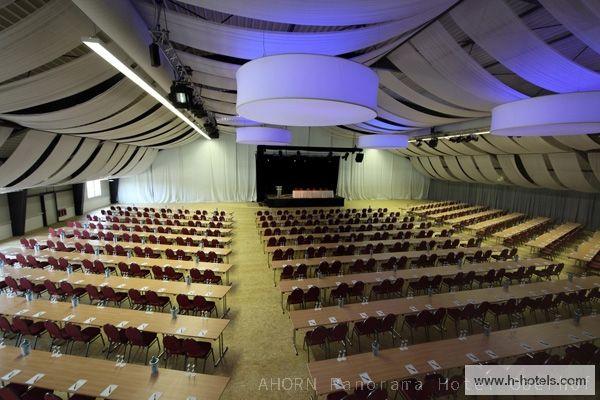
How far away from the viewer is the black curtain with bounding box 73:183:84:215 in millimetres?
18859

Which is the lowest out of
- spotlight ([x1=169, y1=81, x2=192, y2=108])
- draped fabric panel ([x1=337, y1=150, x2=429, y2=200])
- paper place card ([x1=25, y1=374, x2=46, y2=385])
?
paper place card ([x1=25, y1=374, x2=46, y2=385])

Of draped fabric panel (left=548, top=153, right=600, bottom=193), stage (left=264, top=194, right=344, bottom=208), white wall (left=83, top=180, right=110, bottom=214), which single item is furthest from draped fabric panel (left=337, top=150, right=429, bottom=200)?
white wall (left=83, top=180, right=110, bottom=214)

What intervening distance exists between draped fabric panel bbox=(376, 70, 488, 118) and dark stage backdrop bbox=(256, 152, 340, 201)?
541 inches

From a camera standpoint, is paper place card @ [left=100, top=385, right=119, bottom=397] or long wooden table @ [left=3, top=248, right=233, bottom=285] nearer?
paper place card @ [left=100, top=385, right=119, bottom=397]

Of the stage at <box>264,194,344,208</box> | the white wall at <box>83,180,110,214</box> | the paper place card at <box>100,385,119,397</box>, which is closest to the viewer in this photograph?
the paper place card at <box>100,385,119,397</box>

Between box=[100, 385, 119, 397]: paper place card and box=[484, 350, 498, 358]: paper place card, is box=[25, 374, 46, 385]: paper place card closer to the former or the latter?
box=[100, 385, 119, 397]: paper place card

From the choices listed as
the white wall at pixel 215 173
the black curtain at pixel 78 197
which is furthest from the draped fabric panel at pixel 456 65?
the black curtain at pixel 78 197

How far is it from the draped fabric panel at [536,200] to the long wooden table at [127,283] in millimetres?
22191

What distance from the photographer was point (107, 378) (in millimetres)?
4145

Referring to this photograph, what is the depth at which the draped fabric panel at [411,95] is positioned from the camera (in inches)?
417

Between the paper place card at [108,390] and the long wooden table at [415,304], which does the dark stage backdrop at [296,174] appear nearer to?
the long wooden table at [415,304]

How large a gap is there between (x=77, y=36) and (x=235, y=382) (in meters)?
6.90

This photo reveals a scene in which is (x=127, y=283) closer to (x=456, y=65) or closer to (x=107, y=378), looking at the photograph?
(x=107, y=378)

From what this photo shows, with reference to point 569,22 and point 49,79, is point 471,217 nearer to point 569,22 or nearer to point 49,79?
point 569,22
